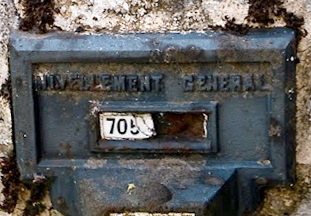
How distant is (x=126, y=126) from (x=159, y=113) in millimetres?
43

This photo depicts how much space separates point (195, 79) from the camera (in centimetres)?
95

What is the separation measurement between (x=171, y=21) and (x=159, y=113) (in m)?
0.11

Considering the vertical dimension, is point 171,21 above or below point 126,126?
above

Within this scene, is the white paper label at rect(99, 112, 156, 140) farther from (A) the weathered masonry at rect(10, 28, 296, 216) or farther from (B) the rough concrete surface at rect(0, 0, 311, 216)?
(B) the rough concrete surface at rect(0, 0, 311, 216)

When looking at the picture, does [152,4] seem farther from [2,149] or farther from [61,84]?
[2,149]

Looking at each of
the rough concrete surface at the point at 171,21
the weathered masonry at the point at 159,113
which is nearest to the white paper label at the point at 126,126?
the weathered masonry at the point at 159,113

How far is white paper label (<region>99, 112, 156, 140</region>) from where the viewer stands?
0.97 m

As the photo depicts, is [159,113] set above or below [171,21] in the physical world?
below

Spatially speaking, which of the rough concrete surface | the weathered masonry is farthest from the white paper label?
the rough concrete surface

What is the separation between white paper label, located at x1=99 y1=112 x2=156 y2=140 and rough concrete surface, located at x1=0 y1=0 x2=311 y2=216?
0.10 meters

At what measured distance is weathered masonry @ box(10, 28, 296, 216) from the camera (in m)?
0.94

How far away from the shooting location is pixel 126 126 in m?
0.97

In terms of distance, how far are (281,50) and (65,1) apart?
0.88ft

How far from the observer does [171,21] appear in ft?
3.17
